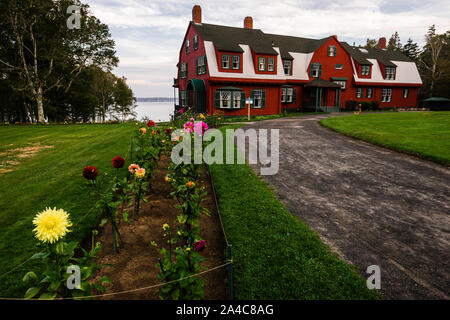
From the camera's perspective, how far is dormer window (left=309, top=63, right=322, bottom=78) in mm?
29516

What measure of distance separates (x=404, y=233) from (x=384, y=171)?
152 inches

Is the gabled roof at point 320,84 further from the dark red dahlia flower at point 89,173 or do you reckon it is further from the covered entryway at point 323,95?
the dark red dahlia flower at point 89,173

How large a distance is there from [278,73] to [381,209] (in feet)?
75.3

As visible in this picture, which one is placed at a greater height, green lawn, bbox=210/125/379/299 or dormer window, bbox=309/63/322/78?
dormer window, bbox=309/63/322/78

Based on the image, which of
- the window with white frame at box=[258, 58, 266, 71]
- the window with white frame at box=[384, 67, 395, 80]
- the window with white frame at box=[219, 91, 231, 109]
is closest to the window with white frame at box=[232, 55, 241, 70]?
the window with white frame at box=[258, 58, 266, 71]

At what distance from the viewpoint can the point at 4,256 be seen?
150 inches

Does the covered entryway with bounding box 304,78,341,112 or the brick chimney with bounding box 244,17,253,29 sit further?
the brick chimney with bounding box 244,17,253,29

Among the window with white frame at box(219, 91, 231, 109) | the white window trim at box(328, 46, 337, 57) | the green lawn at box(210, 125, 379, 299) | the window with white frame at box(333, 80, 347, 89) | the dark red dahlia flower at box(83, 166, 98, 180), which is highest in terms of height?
the white window trim at box(328, 46, 337, 57)

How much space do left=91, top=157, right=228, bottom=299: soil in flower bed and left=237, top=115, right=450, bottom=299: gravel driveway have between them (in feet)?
6.06

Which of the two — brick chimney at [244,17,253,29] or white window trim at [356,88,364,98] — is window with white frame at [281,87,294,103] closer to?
brick chimney at [244,17,253,29]

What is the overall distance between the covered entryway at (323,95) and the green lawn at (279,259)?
2527 cm

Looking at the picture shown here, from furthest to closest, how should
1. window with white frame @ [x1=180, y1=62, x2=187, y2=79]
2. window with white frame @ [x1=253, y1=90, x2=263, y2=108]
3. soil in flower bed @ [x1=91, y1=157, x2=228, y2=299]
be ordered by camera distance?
window with white frame @ [x1=180, y1=62, x2=187, y2=79], window with white frame @ [x1=253, y1=90, x2=263, y2=108], soil in flower bed @ [x1=91, y1=157, x2=228, y2=299]

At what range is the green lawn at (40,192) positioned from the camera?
152 inches

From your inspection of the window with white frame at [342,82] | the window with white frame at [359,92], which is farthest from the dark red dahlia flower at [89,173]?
the window with white frame at [359,92]
